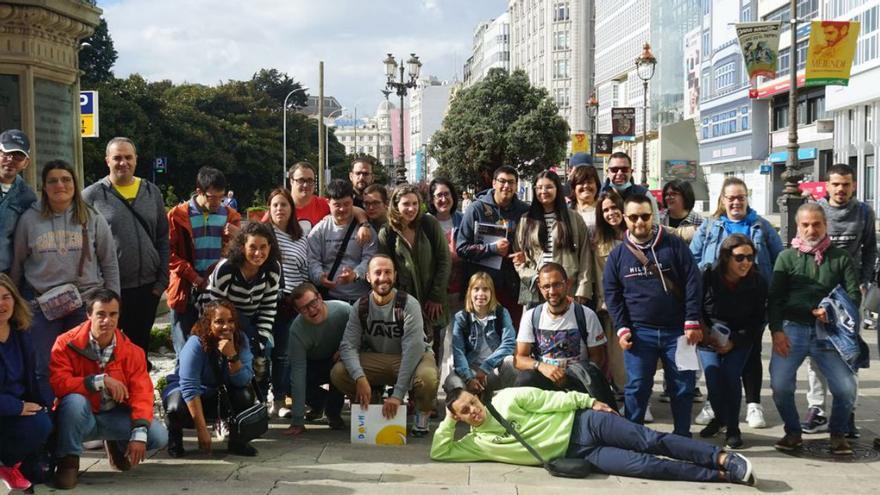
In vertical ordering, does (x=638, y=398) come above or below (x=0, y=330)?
below

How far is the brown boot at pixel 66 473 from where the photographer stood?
5.43m

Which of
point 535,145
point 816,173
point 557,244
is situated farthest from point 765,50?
point 816,173

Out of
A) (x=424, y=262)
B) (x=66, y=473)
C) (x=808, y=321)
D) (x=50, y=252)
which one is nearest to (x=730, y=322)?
(x=808, y=321)

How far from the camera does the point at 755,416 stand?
24.0ft

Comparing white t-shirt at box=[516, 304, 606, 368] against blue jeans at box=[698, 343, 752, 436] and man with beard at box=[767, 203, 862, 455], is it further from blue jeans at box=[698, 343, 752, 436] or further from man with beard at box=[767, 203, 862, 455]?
man with beard at box=[767, 203, 862, 455]

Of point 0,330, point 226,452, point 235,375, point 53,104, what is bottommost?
point 226,452

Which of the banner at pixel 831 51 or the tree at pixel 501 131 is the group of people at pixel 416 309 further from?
the tree at pixel 501 131

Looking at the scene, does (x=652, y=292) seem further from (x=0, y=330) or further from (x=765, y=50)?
(x=765, y=50)

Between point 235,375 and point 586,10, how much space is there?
102719mm

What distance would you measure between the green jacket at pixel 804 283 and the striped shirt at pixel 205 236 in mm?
4128

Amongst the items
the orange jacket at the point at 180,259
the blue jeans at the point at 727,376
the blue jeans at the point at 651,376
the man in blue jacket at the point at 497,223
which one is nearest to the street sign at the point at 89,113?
the orange jacket at the point at 180,259

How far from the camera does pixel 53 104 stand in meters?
9.60

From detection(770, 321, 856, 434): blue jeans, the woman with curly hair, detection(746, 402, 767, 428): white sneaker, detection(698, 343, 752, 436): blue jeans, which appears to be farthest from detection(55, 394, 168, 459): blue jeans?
detection(746, 402, 767, 428): white sneaker

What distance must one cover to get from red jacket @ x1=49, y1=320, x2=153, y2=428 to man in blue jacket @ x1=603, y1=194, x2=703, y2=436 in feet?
10.3
